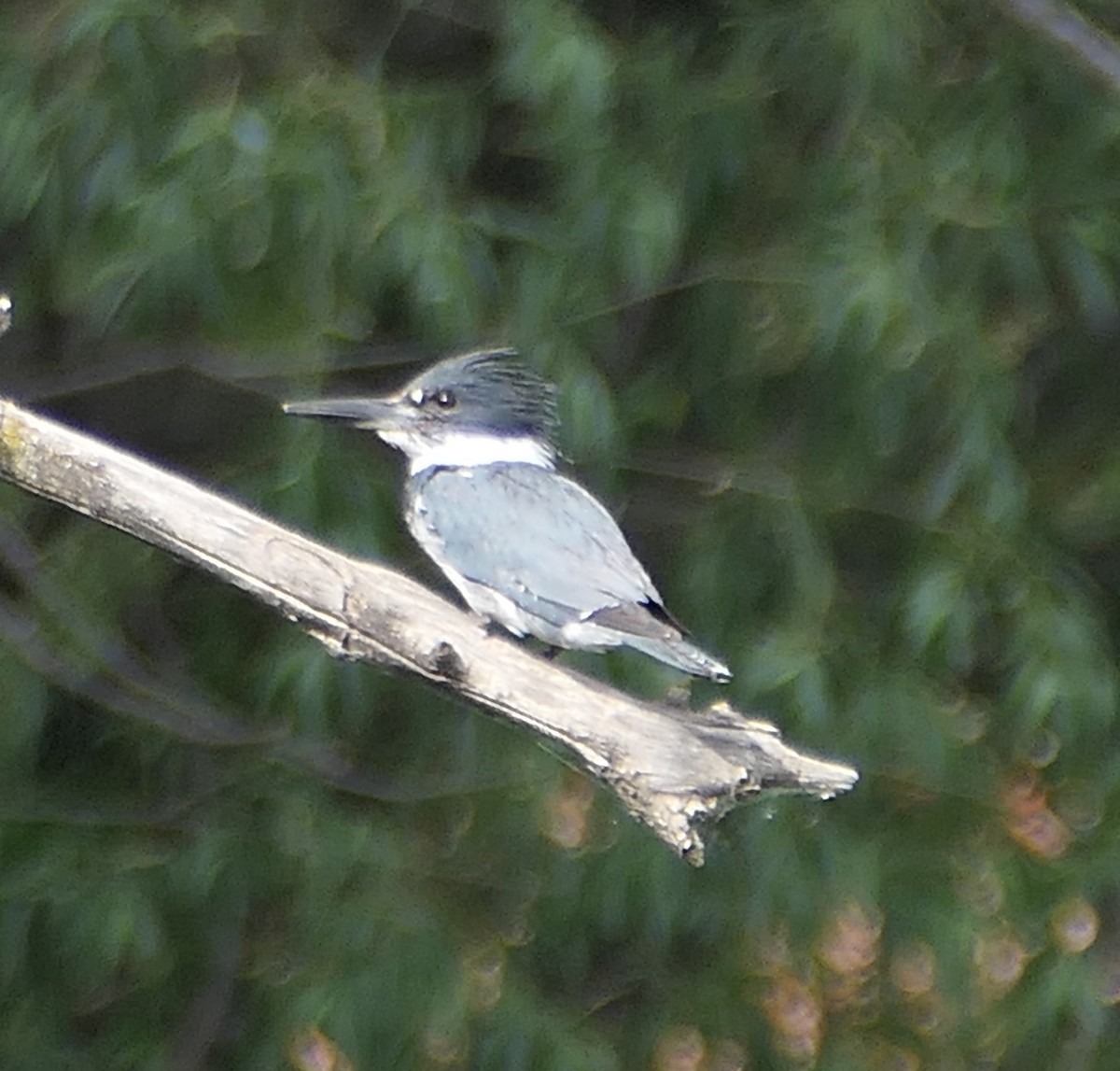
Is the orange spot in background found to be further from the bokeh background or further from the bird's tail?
the bird's tail

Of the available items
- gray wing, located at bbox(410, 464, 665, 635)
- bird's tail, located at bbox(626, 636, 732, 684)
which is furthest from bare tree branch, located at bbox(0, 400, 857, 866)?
gray wing, located at bbox(410, 464, 665, 635)

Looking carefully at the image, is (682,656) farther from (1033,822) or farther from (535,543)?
(1033,822)

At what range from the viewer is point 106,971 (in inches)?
143

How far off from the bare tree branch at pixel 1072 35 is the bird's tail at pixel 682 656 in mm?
1604

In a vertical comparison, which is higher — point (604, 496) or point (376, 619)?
point (376, 619)

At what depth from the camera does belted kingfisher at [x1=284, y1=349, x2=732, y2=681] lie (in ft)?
8.36

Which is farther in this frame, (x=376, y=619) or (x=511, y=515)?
(x=511, y=515)

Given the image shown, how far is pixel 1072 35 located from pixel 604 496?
104 cm

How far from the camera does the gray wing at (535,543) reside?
2.58 metres

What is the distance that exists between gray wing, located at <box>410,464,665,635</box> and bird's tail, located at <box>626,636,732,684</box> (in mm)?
25

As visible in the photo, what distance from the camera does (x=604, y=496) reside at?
3.64 meters

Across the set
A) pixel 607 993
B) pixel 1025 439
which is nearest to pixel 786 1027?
pixel 607 993

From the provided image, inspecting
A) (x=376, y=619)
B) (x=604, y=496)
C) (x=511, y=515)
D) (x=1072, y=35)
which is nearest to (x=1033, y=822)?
(x=604, y=496)

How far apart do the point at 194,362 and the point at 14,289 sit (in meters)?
A: 0.39
